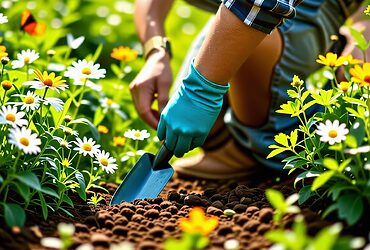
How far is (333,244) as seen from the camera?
3.98 ft

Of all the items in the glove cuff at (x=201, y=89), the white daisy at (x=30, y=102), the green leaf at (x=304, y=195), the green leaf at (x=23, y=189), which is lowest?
the green leaf at (x=23, y=189)

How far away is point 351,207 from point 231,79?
3.13 feet

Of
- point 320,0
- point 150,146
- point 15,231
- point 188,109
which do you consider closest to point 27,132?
point 15,231

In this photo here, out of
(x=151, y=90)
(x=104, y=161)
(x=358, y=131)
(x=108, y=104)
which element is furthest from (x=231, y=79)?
(x=358, y=131)

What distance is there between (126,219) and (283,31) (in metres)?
0.95

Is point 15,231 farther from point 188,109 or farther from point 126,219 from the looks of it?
point 188,109

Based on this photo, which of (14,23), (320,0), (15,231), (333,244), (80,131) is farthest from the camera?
(14,23)

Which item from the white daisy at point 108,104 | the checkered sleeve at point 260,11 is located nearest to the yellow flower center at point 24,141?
the checkered sleeve at point 260,11

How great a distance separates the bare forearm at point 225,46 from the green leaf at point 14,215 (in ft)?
1.91

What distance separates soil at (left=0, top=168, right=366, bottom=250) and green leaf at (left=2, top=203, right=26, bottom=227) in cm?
2

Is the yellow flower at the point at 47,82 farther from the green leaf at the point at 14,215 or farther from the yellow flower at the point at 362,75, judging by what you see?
the yellow flower at the point at 362,75

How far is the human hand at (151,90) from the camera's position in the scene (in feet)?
7.18

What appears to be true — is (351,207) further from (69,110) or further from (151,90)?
(69,110)

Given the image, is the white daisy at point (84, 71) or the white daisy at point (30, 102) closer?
the white daisy at point (30, 102)
